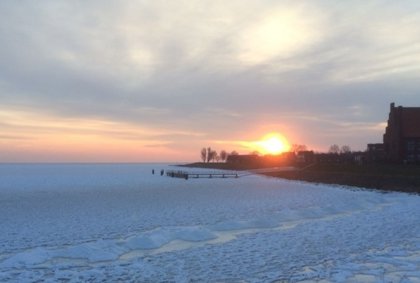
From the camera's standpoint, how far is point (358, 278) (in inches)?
456

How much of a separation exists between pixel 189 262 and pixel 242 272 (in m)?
1.96

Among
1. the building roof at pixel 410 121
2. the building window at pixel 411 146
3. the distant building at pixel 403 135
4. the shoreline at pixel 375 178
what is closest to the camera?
the shoreline at pixel 375 178

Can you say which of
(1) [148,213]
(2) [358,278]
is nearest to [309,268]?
(2) [358,278]

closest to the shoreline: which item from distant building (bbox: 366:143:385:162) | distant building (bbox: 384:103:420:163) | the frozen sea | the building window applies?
distant building (bbox: 384:103:420:163)

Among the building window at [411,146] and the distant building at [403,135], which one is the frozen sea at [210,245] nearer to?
the distant building at [403,135]

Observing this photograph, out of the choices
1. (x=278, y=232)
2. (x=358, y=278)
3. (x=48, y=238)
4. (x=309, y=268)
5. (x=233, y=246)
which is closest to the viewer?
(x=358, y=278)

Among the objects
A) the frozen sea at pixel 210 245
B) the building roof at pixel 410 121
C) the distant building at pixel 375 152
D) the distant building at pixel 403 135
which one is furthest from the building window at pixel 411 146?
the frozen sea at pixel 210 245

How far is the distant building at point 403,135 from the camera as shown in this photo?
7562 cm

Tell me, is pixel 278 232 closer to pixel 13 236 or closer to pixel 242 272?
pixel 242 272

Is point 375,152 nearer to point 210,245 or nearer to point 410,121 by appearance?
point 410,121

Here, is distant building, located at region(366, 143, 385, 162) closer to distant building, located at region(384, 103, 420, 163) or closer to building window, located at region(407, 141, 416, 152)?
distant building, located at region(384, 103, 420, 163)

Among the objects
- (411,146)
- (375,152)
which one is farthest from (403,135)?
(375,152)

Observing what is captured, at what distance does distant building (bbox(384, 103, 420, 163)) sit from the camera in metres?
75.6

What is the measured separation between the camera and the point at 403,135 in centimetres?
7706
